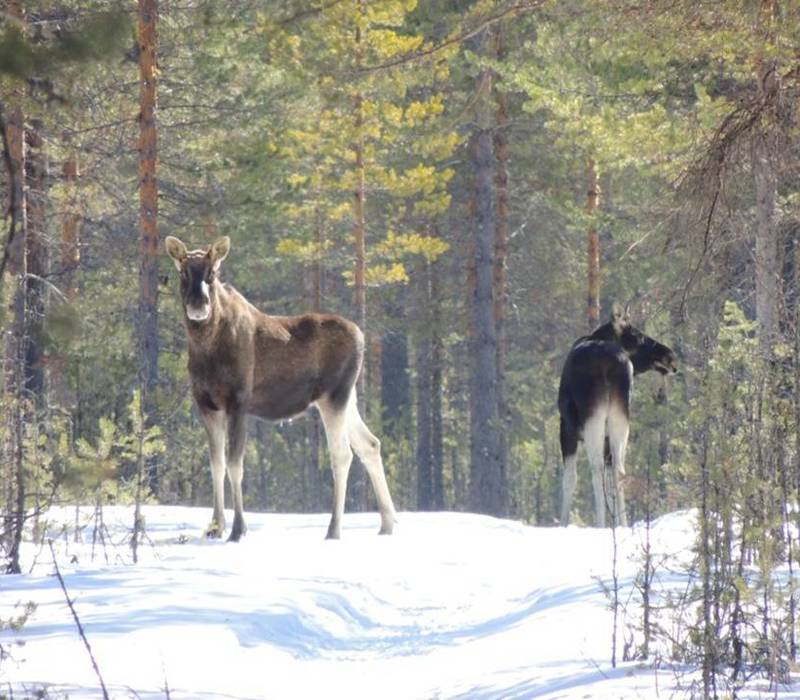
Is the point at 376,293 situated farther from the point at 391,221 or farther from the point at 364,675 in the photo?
the point at 364,675

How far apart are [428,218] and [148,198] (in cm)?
1311

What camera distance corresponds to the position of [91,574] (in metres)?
11.1

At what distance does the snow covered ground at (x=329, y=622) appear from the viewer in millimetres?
7941

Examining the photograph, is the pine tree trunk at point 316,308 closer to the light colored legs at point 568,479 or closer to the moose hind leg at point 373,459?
the light colored legs at point 568,479

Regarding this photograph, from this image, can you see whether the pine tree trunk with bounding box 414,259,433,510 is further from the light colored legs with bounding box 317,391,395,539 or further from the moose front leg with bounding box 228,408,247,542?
the moose front leg with bounding box 228,408,247,542

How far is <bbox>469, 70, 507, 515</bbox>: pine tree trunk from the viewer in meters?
30.1

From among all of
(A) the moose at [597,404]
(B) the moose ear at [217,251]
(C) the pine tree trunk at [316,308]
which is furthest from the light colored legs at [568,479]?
Result: (C) the pine tree trunk at [316,308]

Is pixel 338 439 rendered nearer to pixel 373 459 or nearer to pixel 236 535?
pixel 373 459

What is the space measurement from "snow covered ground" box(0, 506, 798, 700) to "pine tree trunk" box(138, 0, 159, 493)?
8.59 metres

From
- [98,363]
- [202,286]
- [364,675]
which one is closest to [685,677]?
[364,675]

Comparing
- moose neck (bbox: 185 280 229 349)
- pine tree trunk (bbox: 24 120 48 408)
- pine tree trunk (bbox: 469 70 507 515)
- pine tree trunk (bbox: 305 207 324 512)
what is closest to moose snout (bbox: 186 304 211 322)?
moose neck (bbox: 185 280 229 349)

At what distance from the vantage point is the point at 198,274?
14.0 meters

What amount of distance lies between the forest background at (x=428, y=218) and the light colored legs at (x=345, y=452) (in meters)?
1.68

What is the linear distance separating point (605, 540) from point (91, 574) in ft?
19.1
